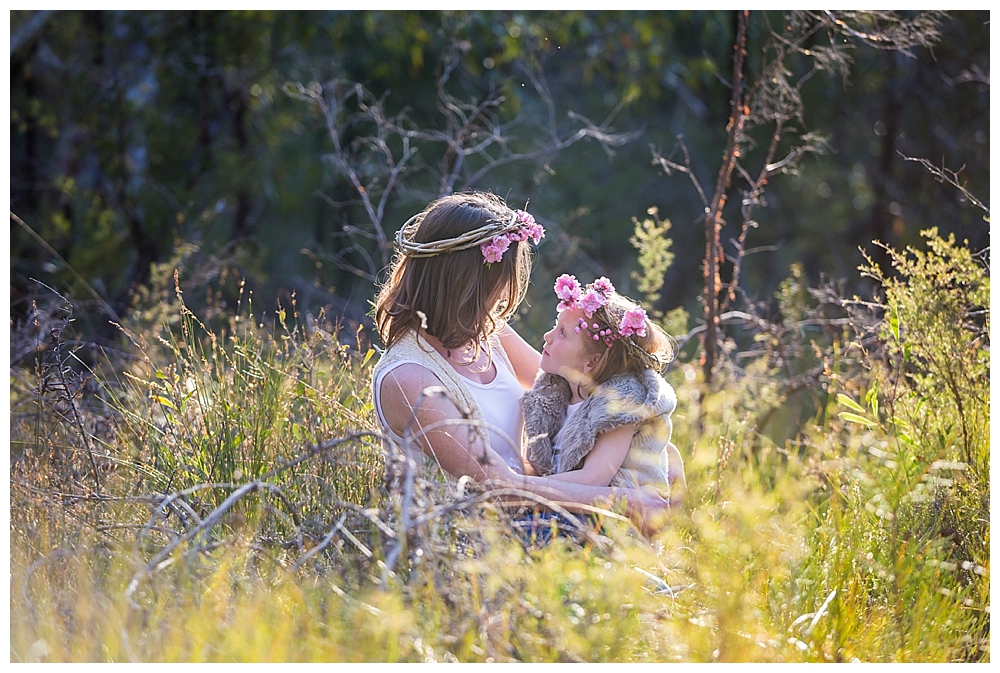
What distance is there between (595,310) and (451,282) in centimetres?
44

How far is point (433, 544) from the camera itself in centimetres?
188

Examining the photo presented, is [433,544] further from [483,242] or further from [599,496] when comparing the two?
[483,242]

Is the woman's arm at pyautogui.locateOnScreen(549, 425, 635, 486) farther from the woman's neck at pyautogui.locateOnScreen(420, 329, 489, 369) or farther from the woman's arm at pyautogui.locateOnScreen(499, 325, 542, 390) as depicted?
the woman's arm at pyautogui.locateOnScreen(499, 325, 542, 390)

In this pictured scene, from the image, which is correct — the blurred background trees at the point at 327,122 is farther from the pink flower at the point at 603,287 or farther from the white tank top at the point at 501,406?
the pink flower at the point at 603,287

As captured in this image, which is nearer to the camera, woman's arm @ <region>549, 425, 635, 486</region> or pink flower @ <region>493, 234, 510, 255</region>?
woman's arm @ <region>549, 425, 635, 486</region>

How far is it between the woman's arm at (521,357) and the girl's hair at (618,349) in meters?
0.48

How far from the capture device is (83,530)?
2.39 metres

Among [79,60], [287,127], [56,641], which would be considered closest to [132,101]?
[79,60]

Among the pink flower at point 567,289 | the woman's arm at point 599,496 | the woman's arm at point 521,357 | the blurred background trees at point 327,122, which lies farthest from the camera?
the blurred background trees at point 327,122

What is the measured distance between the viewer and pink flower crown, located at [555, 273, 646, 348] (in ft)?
8.47

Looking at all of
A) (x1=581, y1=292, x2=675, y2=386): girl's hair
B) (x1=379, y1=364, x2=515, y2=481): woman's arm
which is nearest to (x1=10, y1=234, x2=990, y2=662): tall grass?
(x1=379, y1=364, x2=515, y2=481): woman's arm

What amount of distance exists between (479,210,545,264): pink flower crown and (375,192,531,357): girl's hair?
0.09ft

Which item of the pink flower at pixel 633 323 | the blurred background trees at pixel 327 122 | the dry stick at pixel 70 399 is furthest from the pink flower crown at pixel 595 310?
the blurred background trees at pixel 327 122

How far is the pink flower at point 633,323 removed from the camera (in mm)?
2562
